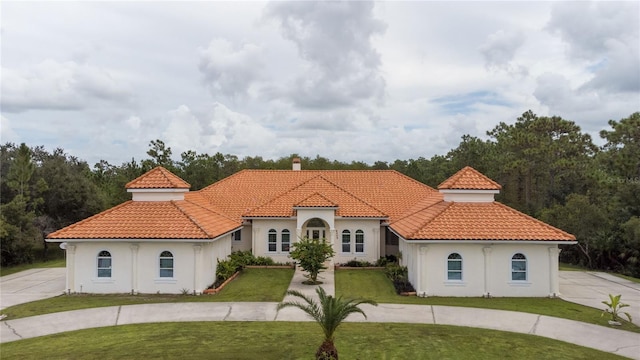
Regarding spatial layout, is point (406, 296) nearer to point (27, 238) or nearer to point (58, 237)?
point (58, 237)

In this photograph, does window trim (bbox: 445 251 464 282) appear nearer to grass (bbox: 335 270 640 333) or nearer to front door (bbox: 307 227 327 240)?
grass (bbox: 335 270 640 333)

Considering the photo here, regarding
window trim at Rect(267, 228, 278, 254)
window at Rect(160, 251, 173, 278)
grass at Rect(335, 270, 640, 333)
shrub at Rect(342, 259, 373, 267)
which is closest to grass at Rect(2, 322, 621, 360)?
grass at Rect(335, 270, 640, 333)

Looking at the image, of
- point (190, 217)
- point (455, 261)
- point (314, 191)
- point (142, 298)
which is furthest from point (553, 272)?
point (142, 298)

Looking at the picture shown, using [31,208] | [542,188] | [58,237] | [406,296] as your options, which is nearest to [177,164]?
[31,208]

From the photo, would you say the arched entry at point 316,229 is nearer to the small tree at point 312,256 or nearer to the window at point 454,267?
the small tree at point 312,256

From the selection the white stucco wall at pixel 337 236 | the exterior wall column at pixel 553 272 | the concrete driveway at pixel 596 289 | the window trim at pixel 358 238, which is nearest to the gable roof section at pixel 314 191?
the white stucco wall at pixel 337 236

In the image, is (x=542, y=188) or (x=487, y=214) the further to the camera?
(x=542, y=188)
